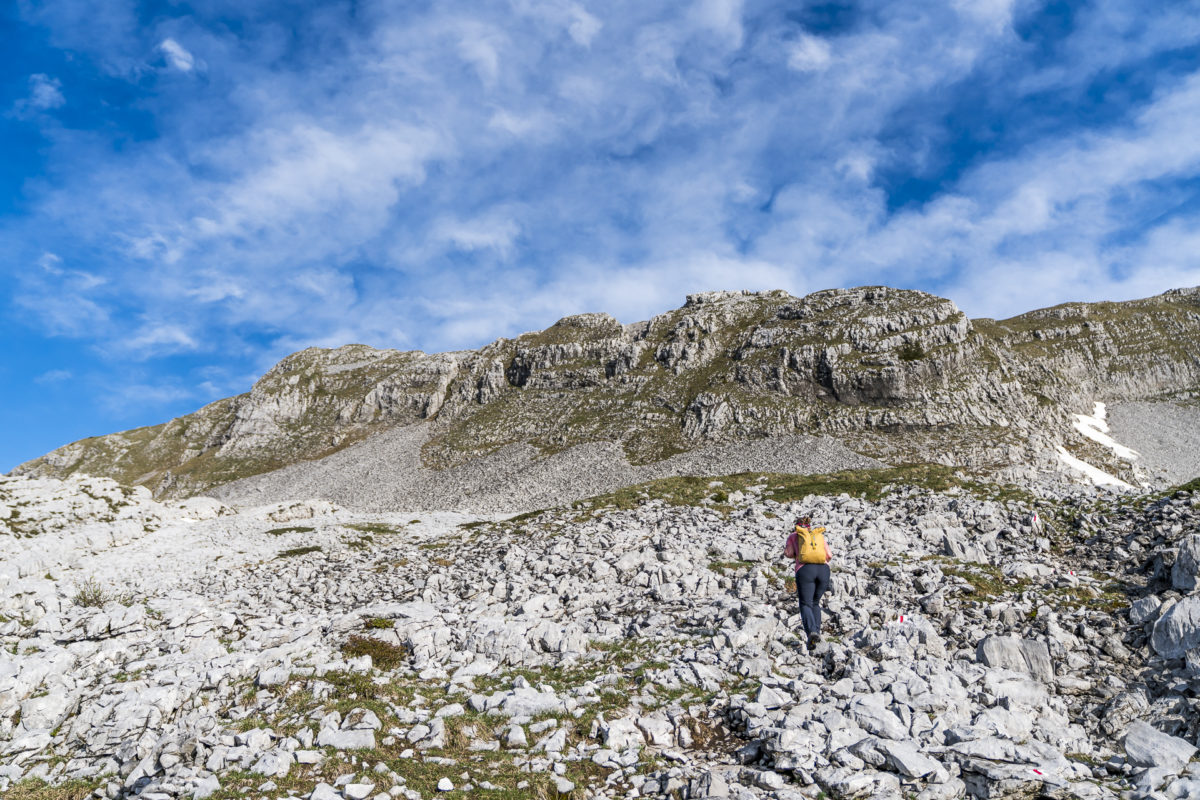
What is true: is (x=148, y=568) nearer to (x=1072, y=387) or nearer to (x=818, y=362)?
(x=818, y=362)

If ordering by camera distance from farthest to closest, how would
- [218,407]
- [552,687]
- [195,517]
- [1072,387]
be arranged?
1. [218,407]
2. [1072,387]
3. [195,517]
4. [552,687]

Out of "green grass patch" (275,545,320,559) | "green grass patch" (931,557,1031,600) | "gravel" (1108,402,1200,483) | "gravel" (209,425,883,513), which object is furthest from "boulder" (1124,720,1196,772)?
"gravel" (1108,402,1200,483)

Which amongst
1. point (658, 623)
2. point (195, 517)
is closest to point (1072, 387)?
point (658, 623)

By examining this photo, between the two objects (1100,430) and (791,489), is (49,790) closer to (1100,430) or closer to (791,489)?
(791,489)

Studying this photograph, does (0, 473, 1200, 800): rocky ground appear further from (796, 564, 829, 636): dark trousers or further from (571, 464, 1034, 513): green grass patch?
(571, 464, 1034, 513): green grass patch

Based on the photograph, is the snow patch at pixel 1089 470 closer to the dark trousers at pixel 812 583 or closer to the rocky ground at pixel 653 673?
the rocky ground at pixel 653 673

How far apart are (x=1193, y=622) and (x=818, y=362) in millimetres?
106122

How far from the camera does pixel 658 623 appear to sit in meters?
15.3

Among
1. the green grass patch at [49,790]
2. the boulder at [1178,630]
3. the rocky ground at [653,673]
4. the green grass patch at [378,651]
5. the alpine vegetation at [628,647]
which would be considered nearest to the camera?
the rocky ground at [653,673]

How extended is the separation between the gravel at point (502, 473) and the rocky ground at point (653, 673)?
202 feet

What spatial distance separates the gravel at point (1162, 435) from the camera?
95.6 m

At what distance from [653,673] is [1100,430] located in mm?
140926

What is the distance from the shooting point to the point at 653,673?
1216 centimetres

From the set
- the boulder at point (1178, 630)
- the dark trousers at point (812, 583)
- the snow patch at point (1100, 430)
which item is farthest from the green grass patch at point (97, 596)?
the snow patch at point (1100, 430)
